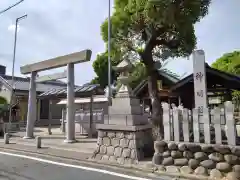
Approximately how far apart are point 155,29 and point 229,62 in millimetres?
26407

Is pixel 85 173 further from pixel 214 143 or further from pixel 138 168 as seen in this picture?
pixel 214 143

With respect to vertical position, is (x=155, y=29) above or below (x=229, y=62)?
below

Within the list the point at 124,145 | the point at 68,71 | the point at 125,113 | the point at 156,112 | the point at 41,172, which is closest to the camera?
the point at 41,172

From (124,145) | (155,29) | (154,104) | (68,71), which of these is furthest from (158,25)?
(68,71)

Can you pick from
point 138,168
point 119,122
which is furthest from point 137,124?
point 138,168

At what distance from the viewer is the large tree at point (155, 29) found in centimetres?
792

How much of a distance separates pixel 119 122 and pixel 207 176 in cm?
314

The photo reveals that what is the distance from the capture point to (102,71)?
29781 millimetres

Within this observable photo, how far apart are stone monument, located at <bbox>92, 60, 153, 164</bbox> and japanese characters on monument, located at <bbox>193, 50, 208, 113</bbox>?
A: 1913 mm

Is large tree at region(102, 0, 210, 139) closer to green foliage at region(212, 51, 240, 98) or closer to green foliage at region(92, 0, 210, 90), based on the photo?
green foliage at region(92, 0, 210, 90)

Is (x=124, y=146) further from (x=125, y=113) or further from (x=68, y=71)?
(x=68, y=71)

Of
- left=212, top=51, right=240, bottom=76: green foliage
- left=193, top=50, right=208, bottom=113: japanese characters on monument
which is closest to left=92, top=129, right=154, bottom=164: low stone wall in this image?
left=193, top=50, right=208, bottom=113: japanese characters on monument

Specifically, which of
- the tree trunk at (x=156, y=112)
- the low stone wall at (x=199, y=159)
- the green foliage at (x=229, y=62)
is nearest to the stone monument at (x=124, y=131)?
the tree trunk at (x=156, y=112)

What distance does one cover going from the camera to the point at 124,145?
744 centimetres
